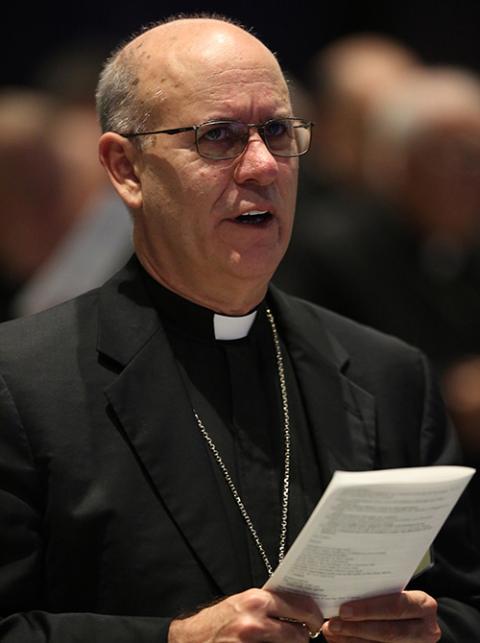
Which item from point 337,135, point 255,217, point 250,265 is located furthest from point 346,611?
point 337,135

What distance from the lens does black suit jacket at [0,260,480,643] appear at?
104 inches

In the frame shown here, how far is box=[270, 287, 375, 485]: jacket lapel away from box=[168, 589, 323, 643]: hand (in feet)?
1.46

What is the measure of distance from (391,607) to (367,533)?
0.22m

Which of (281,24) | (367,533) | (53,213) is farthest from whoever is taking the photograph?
(281,24)

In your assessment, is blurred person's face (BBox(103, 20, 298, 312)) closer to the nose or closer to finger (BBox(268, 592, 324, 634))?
the nose

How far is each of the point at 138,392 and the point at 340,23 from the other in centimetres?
549

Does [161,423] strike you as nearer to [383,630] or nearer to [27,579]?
[27,579]

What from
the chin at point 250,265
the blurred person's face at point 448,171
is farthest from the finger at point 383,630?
the blurred person's face at point 448,171

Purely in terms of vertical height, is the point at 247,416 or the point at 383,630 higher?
the point at 247,416


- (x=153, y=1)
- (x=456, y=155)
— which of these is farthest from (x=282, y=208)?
(x=153, y=1)

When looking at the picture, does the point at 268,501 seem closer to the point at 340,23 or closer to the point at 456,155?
the point at 456,155

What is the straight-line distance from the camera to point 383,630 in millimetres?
2561

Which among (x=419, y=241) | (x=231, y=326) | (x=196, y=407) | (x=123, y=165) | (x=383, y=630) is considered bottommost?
(x=419, y=241)

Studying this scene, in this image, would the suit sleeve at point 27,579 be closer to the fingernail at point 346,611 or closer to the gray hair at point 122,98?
the fingernail at point 346,611
